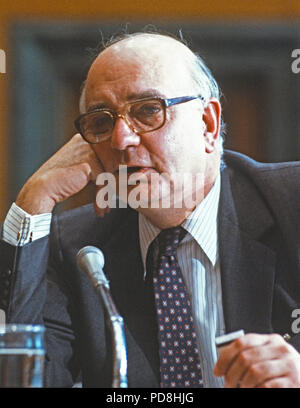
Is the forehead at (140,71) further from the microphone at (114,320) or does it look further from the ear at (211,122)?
the microphone at (114,320)

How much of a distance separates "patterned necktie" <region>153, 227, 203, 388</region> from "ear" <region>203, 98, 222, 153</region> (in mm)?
250

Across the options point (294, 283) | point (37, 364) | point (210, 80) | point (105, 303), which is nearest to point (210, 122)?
point (210, 80)

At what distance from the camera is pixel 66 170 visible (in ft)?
4.35

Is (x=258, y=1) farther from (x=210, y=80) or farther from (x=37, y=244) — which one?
(x=37, y=244)

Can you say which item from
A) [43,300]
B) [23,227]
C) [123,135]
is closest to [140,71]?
[123,135]

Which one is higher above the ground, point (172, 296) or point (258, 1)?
point (258, 1)

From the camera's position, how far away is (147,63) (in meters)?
1.29

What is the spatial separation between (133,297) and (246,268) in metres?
0.26

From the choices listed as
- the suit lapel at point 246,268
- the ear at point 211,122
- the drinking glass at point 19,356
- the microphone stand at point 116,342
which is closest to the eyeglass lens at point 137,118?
the ear at point 211,122

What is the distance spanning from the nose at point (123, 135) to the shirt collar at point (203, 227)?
193mm

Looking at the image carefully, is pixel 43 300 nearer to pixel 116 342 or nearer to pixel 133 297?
pixel 133 297

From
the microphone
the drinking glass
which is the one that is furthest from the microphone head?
the drinking glass

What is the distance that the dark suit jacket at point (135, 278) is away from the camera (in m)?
1.22

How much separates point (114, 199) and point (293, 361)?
613 mm
